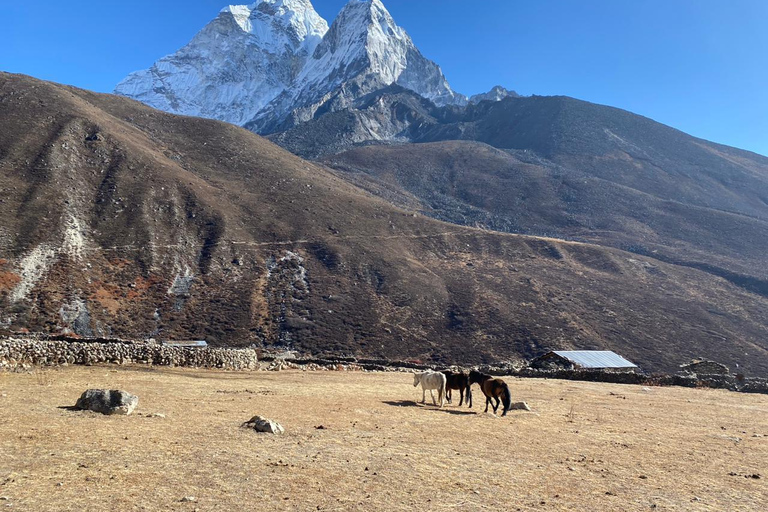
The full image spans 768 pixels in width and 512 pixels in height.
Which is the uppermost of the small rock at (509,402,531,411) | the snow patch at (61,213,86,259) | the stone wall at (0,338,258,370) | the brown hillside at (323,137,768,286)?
the brown hillside at (323,137,768,286)

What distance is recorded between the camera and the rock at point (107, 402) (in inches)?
538

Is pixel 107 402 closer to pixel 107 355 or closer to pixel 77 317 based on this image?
pixel 107 355

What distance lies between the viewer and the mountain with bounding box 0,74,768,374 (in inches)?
2301

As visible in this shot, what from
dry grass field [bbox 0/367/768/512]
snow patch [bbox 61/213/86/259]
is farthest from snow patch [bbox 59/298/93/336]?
dry grass field [bbox 0/367/768/512]

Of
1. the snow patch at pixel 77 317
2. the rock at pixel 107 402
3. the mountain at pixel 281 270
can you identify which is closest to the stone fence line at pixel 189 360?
the rock at pixel 107 402

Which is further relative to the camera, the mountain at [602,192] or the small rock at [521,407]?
the mountain at [602,192]

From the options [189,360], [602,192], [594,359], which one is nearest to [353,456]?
[189,360]

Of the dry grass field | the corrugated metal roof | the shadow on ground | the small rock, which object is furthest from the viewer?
the corrugated metal roof

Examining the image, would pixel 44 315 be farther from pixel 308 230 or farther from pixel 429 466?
pixel 429 466

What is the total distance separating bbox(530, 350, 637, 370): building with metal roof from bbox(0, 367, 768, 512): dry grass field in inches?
940

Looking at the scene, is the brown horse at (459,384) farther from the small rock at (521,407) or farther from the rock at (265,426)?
the rock at (265,426)

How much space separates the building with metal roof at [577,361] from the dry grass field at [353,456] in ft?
78.3

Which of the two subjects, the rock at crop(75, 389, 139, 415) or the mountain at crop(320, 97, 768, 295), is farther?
the mountain at crop(320, 97, 768, 295)

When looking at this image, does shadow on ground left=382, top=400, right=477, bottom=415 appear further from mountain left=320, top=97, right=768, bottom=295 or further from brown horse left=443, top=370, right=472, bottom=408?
mountain left=320, top=97, right=768, bottom=295
